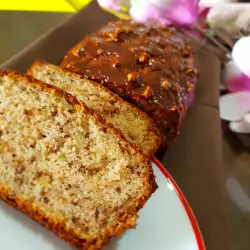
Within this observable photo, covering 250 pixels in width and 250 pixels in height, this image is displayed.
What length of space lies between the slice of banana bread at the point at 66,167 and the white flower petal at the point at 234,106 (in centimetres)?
135

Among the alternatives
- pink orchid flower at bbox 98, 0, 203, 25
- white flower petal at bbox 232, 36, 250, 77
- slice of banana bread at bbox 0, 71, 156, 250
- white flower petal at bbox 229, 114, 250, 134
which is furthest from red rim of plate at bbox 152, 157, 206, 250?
pink orchid flower at bbox 98, 0, 203, 25

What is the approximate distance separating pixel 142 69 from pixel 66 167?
28.2 inches

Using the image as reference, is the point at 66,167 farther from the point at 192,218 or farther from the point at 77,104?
the point at 192,218

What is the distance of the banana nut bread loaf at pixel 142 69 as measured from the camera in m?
2.03

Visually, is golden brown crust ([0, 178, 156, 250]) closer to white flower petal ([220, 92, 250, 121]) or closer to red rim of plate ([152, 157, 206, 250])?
red rim of plate ([152, 157, 206, 250])

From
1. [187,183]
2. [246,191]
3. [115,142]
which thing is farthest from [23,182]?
[246,191]

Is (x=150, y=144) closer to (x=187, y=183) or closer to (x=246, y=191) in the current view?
(x=187, y=183)

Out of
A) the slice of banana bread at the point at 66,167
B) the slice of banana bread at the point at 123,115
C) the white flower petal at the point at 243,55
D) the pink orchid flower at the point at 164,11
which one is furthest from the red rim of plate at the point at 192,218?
the pink orchid flower at the point at 164,11

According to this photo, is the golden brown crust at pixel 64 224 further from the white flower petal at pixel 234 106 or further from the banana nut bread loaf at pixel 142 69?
the white flower petal at pixel 234 106

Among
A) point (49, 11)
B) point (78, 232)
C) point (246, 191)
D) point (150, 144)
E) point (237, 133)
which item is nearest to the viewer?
point (78, 232)

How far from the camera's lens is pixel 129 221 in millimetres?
1644

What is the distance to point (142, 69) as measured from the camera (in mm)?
2141

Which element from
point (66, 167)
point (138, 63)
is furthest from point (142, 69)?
point (66, 167)

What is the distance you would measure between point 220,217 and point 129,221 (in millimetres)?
718
